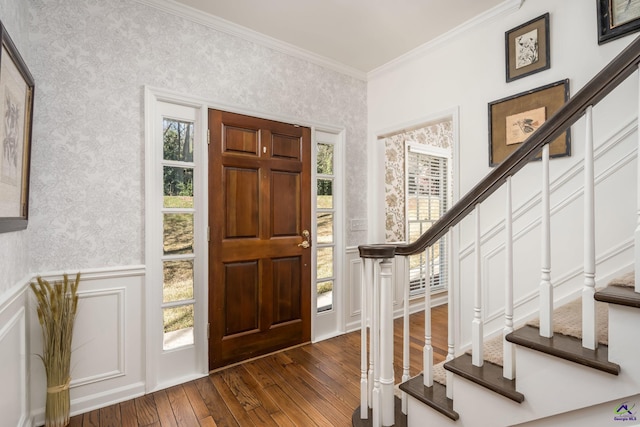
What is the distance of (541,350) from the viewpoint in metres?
1.10

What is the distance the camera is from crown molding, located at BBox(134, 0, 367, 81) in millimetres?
2258

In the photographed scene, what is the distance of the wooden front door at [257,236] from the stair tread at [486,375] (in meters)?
1.71

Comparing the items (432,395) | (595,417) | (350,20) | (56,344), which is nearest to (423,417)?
(432,395)

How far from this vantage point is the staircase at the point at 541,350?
0.97 meters

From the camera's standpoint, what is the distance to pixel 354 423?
5.45 feet

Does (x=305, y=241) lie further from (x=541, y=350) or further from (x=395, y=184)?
(x=541, y=350)

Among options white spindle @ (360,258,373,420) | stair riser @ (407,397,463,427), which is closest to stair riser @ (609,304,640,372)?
stair riser @ (407,397,463,427)

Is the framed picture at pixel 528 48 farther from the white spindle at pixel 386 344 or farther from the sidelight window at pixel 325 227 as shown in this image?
the white spindle at pixel 386 344

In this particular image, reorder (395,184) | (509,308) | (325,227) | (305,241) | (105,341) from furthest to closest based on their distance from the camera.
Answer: (395,184) → (325,227) → (305,241) → (105,341) → (509,308)

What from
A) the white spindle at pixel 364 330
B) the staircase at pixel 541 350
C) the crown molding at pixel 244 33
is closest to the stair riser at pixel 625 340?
the staircase at pixel 541 350

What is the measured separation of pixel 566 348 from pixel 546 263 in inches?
11.6

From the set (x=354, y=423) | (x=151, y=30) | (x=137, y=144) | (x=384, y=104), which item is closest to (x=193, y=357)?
(x=354, y=423)

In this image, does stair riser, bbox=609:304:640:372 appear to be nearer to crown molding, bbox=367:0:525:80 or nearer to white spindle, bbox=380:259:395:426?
white spindle, bbox=380:259:395:426

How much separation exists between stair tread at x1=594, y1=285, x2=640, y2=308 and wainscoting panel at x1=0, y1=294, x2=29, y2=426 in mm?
2257
